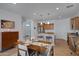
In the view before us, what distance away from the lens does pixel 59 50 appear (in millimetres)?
1854

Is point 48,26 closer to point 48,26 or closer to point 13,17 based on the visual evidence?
point 48,26

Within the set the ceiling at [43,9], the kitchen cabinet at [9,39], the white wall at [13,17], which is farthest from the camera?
the kitchen cabinet at [9,39]

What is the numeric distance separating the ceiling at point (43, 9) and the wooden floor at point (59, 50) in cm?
51

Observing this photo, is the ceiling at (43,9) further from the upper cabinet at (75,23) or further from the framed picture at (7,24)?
the framed picture at (7,24)

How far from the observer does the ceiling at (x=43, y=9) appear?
1697 mm

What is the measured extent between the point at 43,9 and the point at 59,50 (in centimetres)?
82

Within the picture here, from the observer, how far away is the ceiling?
1.70 meters

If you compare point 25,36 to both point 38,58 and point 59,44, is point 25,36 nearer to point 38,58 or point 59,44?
point 38,58

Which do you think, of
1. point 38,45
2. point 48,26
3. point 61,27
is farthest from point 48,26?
point 38,45

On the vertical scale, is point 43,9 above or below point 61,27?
above

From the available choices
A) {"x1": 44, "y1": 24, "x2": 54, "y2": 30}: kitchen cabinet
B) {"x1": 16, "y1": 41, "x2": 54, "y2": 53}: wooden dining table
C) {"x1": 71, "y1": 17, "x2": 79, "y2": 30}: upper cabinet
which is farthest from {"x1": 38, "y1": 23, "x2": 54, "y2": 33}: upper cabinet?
{"x1": 71, "y1": 17, "x2": 79, "y2": 30}: upper cabinet

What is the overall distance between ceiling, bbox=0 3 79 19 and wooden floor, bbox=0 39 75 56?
0.51 meters

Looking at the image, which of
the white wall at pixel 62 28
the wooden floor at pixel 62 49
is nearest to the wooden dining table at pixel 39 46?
the wooden floor at pixel 62 49

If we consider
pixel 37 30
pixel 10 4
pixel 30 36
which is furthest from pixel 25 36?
pixel 10 4
